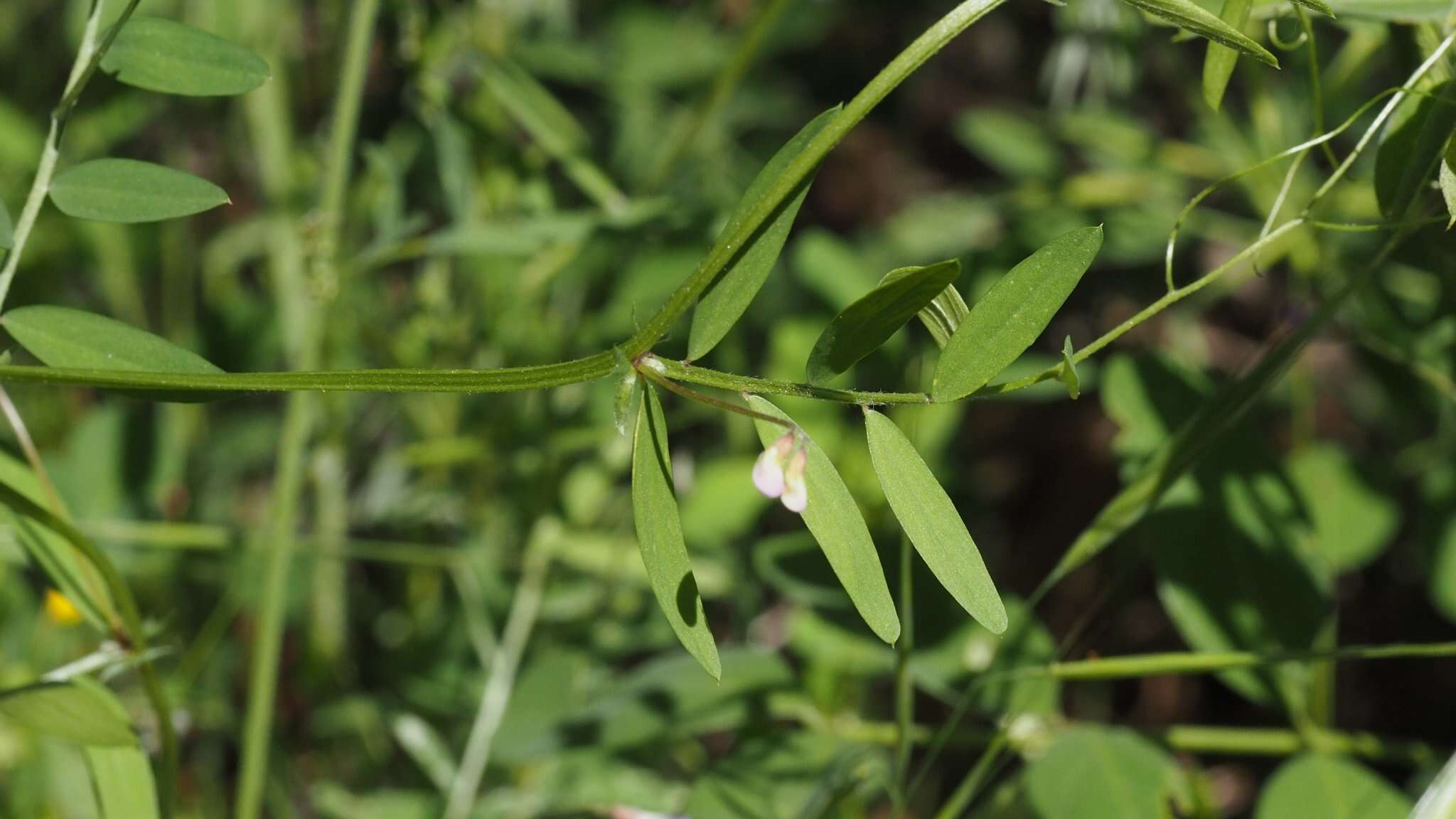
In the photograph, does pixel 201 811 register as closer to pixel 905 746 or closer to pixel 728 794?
pixel 728 794

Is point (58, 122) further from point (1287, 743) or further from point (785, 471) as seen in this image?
point (1287, 743)

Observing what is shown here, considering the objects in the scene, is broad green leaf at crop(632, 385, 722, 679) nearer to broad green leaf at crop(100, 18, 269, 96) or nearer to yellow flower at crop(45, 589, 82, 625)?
broad green leaf at crop(100, 18, 269, 96)

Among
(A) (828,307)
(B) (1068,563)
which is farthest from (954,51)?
(B) (1068,563)

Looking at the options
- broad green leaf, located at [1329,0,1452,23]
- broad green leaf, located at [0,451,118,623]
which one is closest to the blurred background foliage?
broad green leaf, located at [1329,0,1452,23]

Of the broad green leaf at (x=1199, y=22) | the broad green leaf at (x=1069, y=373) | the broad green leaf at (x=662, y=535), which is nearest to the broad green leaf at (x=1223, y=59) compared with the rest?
the broad green leaf at (x=1199, y=22)

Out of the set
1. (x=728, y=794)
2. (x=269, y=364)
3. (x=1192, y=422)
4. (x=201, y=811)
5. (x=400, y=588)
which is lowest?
(x=201, y=811)

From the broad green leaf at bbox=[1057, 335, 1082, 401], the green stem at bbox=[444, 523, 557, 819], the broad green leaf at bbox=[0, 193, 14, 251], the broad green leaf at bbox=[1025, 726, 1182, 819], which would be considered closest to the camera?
the broad green leaf at bbox=[1057, 335, 1082, 401]
